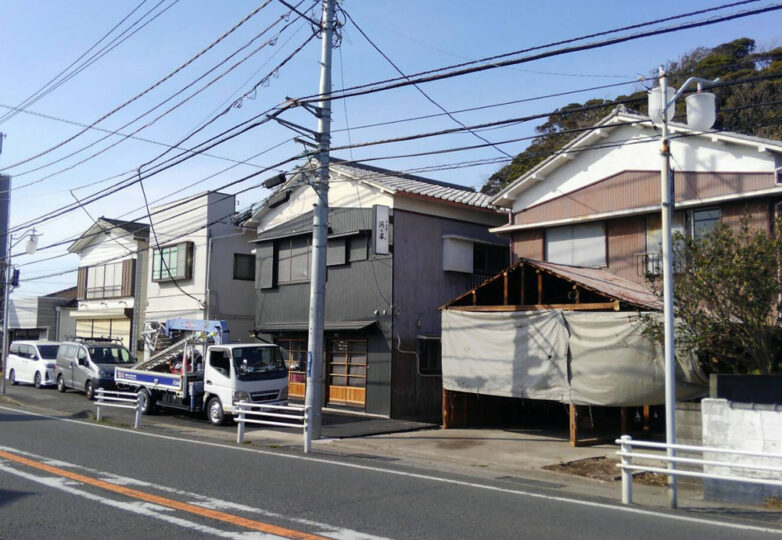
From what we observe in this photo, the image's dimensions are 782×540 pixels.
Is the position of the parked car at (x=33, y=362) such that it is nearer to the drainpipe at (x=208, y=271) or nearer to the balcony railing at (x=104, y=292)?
the balcony railing at (x=104, y=292)

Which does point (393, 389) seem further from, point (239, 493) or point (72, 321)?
point (72, 321)

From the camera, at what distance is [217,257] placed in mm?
27625

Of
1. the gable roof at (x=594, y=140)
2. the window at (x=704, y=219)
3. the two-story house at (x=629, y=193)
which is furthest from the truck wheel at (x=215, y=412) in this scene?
the window at (x=704, y=219)

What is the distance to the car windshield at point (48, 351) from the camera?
2798cm

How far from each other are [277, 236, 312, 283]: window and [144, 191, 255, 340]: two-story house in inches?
140

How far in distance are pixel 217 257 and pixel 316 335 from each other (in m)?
13.7

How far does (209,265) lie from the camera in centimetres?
2720

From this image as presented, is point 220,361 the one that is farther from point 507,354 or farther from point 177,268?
point 177,268

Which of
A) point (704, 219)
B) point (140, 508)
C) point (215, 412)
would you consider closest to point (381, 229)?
point (215, 412)

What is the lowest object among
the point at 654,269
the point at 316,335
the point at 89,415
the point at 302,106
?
the point at 89,415

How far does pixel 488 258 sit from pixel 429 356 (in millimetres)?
4419

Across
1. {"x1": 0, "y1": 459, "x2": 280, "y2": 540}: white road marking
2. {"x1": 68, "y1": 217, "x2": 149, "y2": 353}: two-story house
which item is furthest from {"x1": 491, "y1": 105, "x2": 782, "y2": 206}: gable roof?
{"x1": 68, "y1": 217, "x2": 149, "y2": 353}: two-story house

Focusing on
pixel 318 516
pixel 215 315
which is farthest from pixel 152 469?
pixel 215 315

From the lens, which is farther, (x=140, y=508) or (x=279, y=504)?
(x=279, y=504)
